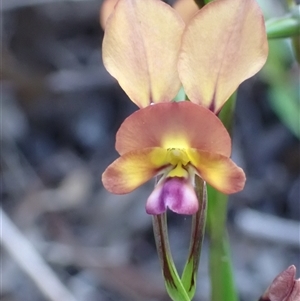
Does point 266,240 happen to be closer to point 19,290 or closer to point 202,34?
point 19,290

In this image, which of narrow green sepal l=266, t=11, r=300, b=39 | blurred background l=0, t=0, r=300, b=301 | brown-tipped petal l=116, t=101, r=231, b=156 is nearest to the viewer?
brown-tipped petal l=116, t=101, r=231, b=156

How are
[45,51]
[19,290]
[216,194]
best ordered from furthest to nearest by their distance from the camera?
[45,51] < [19,290] < [216,194]

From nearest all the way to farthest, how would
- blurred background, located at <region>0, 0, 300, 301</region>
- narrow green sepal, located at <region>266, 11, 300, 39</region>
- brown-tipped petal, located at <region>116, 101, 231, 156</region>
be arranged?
brown-tipped petal, located at <region>116, 101, 231, 156</region>, narrow green sepal, located at <region>266, 11, 300, 39</region>, blurred background, located at <region>0, 0, 300, 301</region>

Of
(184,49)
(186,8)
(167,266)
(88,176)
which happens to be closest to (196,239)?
(167,266)

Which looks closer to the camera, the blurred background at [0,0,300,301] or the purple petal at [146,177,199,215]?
the purple petal at [146,177,199,215]

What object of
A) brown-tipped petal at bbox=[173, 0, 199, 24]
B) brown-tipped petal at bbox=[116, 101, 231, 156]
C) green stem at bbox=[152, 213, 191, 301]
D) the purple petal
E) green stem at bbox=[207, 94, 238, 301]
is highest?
brown-tipped petal at bbox=[116, 101, 231, 156]

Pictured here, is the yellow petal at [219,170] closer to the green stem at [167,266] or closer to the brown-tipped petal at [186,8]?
the green stem at [167,266]

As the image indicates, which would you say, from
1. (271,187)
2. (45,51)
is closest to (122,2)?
(271,187)

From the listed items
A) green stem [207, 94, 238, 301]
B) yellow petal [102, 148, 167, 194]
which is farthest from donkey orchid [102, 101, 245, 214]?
green stem [207, 94, 238, 301]

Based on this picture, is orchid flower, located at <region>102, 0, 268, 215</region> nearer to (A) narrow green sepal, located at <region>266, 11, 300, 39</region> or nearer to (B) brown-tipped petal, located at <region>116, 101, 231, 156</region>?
(B) brown-tipped petal, located at <region>116, 101, 231, 156</region>
